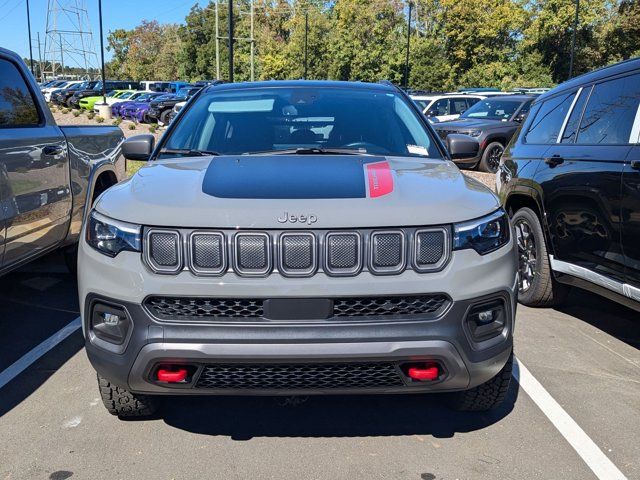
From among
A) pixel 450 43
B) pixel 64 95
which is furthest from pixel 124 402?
pixel 450 43

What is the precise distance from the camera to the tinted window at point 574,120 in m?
4.72

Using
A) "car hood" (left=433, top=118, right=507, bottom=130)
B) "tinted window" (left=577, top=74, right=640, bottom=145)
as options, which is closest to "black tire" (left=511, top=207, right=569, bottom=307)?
"tinted window" (left=577, top=74, right=640, bottom=145)

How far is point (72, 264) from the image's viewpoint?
6.02 meters

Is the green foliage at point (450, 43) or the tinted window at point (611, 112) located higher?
the green foliage at point (450, 43)

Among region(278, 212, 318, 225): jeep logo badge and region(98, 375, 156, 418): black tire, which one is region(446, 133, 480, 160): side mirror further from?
region(98, 375, 156, 418): black tire

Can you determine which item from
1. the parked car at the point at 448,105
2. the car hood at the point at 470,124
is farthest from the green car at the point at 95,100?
the car hood at the point at 470,124

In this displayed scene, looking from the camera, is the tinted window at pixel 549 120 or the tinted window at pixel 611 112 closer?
the tinted window at pixel 611 112

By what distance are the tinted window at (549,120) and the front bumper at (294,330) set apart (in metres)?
2.76

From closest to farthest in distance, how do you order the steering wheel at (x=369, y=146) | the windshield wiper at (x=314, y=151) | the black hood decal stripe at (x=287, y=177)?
the black hood decal stripe at (x=287, y=177), the windshield wiper at (x=314, y=151), the steering wheel at (x=369, y=146)

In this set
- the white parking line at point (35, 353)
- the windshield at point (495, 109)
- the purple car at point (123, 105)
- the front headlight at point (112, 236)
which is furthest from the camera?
the purple car at point (123, 105)

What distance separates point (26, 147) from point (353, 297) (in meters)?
2.86

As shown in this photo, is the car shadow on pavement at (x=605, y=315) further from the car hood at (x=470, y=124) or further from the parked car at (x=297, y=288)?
the car hood at (x=470, y=124)

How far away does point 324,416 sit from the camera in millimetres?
3410

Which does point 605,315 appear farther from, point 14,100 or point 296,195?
point 14,100
